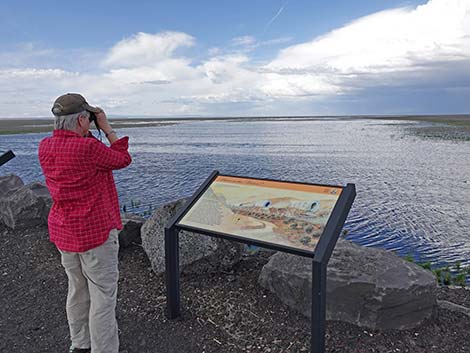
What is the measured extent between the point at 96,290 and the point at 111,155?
3.92ft

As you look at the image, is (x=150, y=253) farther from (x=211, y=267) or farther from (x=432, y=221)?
(x=432, y=221)

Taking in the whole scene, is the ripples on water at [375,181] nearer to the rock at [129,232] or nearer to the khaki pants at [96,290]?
the rock at [129,232]

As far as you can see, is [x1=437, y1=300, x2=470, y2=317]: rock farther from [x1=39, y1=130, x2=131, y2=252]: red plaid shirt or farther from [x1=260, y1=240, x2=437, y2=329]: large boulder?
[x1=39, y1=130, x2=131, y2=252]: red plaid shirt

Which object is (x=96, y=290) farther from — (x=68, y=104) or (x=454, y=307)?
(x=454, y=307)

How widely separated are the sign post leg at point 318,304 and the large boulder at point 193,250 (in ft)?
7.39

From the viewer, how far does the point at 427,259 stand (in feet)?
Result: 27.4

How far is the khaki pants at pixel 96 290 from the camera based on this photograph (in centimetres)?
352

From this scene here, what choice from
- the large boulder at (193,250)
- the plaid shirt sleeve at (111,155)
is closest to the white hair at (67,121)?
the plaid shirt sleeve at (111,155)

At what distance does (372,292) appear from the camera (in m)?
4.27

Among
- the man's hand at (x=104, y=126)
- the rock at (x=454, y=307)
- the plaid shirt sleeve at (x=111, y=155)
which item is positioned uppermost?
the man's hand at (x=104, y=126)

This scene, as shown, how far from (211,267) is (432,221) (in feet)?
25.5

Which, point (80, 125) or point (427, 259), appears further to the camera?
point (427, 259)

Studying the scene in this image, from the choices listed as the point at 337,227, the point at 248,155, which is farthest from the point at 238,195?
the point at 248,155

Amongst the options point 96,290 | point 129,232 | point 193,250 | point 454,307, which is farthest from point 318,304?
point 129,232
